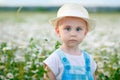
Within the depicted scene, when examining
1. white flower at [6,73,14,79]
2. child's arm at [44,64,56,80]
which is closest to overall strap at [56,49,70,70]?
child's arm at [44,64,56,80]

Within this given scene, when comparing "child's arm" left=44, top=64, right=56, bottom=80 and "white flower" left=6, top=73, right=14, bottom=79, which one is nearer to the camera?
"child's arm" left=44, top=64, right=56, bottom=80

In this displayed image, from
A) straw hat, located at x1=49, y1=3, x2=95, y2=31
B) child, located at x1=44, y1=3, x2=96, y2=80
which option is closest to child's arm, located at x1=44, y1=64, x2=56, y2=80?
child, located at x1=44, y1=3, x2=96, y2=80

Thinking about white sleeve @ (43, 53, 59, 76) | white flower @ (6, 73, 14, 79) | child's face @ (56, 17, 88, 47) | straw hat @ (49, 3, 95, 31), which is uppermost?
straw hat @ (49, 3, 95, 31)

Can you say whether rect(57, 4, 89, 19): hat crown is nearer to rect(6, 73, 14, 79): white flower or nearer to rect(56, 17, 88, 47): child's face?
rect(56, 17, 88, 47): child's face

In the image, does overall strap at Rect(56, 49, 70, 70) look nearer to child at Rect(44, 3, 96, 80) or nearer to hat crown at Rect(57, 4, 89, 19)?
child at Rect(44, 3, 96, 80)

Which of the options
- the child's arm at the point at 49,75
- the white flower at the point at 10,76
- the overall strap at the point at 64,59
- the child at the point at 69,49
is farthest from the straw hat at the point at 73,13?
the white flower at the point at 10,76

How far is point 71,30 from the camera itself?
410 centimetres

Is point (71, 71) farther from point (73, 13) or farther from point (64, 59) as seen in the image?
point (73, 13)

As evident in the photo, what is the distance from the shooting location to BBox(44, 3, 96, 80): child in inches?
161

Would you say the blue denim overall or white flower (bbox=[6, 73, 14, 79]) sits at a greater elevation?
the blue denim overall

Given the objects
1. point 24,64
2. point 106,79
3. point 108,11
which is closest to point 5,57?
point 24,64

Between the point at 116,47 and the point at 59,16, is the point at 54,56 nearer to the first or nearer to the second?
the point at 59,16

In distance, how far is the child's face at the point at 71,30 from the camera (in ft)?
13.4

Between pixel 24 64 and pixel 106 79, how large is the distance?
Answer: 753 mm
